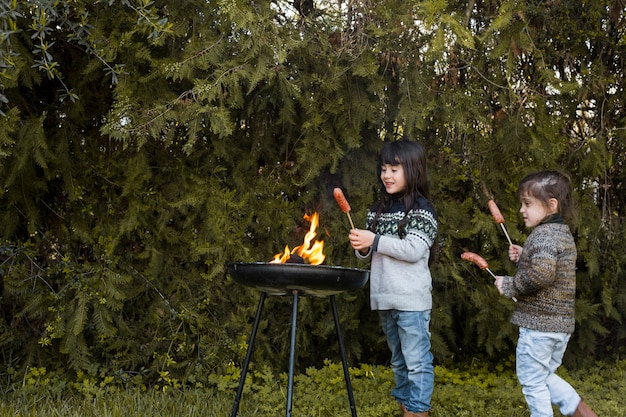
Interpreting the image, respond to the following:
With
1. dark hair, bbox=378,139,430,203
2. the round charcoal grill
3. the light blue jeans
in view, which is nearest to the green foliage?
dark hair, bbox=378,139,430,203

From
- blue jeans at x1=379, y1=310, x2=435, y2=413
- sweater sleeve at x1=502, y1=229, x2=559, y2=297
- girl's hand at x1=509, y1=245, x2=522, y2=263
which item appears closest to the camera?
sweater sleeve at x1=502, y1=229, x2=559, y2=297

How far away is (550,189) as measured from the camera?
3.26 m

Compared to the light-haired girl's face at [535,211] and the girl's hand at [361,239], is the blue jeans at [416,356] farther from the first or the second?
the light-haired girl's face at [535,211]

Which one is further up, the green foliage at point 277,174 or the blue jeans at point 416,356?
the green foliage at point 277,174

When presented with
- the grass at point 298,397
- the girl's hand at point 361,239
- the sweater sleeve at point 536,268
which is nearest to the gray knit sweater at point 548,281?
the sweater sleeve at point 536,268

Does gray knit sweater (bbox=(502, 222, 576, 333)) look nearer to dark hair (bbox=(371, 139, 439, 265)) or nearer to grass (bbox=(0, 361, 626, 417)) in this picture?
dark hair (bbox=(371, 139, 439, 265))

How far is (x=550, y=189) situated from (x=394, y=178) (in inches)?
29.1

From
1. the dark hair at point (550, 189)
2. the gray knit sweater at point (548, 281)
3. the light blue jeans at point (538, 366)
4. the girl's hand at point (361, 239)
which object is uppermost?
the dark hair at point (550, 189)

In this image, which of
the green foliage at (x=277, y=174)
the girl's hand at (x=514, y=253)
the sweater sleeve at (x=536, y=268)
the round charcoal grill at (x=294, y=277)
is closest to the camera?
the round charcoal grill at (x=294, y=277)

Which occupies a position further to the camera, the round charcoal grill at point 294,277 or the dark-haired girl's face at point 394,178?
the dark-haired girl's face at point 394,178

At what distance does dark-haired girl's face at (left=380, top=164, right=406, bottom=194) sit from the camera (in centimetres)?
342

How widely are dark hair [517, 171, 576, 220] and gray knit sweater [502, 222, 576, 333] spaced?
0.12 meters

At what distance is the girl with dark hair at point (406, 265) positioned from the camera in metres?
3.28

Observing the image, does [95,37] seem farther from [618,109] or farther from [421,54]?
[618,109]
